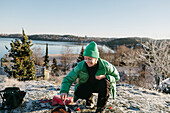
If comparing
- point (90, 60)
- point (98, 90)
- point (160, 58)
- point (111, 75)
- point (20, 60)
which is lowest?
point (160, 58)

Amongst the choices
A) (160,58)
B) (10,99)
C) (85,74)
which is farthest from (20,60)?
(160,58)

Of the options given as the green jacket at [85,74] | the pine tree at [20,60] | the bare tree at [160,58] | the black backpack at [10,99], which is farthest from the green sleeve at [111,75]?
the bare tree at [160,58]

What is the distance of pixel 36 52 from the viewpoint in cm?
3581

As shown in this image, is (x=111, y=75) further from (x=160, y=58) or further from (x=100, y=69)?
(x=160, y=58)

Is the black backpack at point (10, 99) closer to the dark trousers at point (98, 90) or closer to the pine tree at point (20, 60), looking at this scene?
the dark trousers at point (98, 90)

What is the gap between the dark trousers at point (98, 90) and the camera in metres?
2.04

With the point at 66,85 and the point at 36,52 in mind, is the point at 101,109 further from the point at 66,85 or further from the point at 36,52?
the point at 36,52

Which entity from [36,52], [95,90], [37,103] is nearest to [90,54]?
[95,90]

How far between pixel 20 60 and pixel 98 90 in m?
7.60

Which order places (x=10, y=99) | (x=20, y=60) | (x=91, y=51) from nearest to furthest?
(x=91, y=51) → (x=10, y=99) → (x=20, y=60)

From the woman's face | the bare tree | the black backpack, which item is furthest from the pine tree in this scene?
the bare tree

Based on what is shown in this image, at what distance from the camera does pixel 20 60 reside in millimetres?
8422

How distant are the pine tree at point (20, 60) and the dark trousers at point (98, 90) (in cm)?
703

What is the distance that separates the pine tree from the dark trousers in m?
7.03
